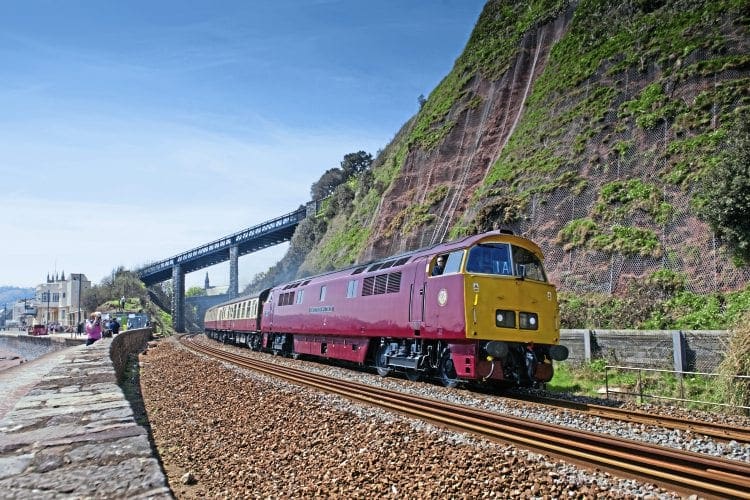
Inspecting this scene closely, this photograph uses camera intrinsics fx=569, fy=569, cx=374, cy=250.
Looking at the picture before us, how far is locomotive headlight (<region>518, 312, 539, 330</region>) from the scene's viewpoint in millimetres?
12508

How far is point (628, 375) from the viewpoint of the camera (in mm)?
14078

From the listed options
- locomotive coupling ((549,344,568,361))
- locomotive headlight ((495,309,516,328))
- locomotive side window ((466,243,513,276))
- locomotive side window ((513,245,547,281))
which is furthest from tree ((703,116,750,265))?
locomotive headlight ((495,309,516,328))

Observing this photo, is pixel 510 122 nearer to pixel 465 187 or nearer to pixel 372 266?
pixel 465 187

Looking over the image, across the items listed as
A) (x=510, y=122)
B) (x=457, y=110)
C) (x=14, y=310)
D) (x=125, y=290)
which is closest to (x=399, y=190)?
(x=457, y=110)

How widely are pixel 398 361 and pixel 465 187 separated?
18605 millimetres

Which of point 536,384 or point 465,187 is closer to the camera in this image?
point 536,384

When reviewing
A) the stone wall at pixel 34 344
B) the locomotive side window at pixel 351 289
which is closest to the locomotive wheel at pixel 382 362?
the locomotive side window at pixel 351 289

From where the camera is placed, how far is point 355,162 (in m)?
73.0

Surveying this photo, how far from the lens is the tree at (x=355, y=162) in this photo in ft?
239

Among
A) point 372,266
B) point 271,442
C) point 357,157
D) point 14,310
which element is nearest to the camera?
point 271,442

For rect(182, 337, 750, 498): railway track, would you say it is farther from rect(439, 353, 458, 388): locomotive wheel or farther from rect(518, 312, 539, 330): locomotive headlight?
rect(518, 312, 539, 330): locomotive headlight

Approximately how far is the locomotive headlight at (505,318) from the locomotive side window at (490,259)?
88 cm

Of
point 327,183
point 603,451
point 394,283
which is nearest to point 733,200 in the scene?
point 394,283

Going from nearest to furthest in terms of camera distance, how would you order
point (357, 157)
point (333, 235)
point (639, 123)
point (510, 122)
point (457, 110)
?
point (639, 123) < point (510, 122) < point (457, 110) < point (333, 235) < point (357, 157)
